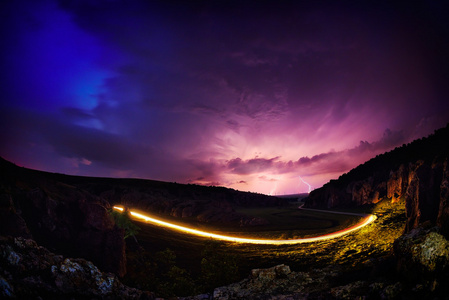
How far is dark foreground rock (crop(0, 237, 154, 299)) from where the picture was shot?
42.7 ft

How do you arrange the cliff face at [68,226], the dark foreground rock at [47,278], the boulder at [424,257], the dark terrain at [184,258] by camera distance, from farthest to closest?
the cliff face at [68,226]
the dark terrain at [184,258]
the dark foreground rock at [47,278]
the boulder at [424,257]

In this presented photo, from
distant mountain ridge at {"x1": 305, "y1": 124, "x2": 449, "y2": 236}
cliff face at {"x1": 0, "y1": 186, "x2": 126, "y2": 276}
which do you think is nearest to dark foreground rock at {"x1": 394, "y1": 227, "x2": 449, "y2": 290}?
distant mountain ridge at {"x1": 305, "y1": 124, "x2": 449, "y2": 236}

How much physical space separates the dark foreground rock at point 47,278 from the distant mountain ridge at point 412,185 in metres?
27.5

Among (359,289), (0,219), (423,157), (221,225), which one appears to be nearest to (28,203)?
(0,219)

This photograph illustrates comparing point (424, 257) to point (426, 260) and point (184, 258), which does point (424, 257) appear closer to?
point (426, 260)

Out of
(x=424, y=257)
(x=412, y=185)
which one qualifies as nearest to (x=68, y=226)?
(x=424, y=257)

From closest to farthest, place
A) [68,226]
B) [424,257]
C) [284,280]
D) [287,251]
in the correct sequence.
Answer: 1. [424,257]
2. [284,280]
3. [68,226]
4. [287,251]

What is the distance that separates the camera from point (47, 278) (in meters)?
15.1

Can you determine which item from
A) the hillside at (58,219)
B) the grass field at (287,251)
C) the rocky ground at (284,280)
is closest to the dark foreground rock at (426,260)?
the rocky ground at (284,280)

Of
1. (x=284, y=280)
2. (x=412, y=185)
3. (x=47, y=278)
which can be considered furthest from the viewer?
(x=412, y=185)

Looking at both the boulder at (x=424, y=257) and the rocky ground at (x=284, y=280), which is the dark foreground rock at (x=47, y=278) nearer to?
the rocky ground at (x=284, y=280)

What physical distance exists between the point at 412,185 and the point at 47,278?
5915 cm

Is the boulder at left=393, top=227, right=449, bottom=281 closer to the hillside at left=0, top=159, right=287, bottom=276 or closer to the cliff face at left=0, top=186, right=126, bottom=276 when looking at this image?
the cliff face at left=0, top=186, right=126, bottom=276

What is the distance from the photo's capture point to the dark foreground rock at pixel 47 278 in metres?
13.0
